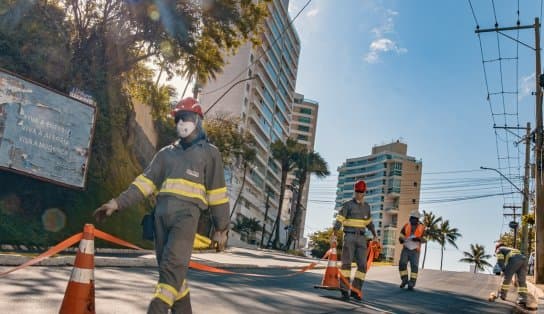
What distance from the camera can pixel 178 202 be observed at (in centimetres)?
486

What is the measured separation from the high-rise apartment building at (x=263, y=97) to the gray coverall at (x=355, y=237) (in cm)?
6703

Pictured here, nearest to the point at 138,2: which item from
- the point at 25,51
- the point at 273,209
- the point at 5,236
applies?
the point at 25,51

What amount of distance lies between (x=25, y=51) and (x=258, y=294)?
12.8 m

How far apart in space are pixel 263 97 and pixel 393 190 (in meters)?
68.6

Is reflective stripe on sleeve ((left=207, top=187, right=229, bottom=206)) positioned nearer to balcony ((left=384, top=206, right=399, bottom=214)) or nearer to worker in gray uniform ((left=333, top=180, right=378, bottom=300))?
worker in gray uniform ((left=333, top=180, right=378, bottom=300))

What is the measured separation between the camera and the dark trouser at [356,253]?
1007 centimetres

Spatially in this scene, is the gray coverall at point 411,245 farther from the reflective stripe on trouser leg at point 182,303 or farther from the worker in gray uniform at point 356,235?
the reflective stripe on trouser leg at point 182,303

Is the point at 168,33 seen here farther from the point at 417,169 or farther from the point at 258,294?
the point at 417,169

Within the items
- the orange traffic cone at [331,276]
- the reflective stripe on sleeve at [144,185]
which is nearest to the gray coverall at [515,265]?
the orange traffic cone at [331,276]

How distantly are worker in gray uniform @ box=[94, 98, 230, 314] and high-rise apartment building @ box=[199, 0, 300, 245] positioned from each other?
71989 millimetres

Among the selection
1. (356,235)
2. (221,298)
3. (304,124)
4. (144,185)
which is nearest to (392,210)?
(304,124)

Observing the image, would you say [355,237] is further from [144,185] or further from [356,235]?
[144,185]

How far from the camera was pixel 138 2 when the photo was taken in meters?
22.7

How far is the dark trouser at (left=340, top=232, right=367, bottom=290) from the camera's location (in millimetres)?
10070
